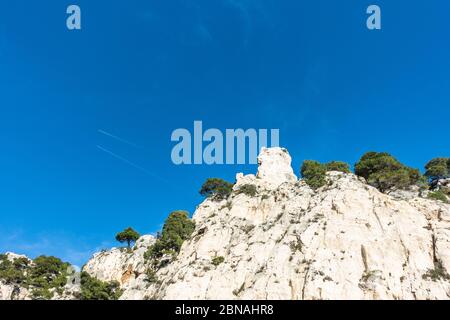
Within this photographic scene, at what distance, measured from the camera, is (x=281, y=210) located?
74812 mm

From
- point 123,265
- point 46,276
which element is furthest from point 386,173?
point 46,276

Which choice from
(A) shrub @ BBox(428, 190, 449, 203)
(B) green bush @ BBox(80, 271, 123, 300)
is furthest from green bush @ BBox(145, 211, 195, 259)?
(A) shrub @ BBox(428, 190, 449, 203)

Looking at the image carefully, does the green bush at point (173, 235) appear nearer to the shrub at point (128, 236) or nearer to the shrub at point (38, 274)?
the shrub at point (128, 236)

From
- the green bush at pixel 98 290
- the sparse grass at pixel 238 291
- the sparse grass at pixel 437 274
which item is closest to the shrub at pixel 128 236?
the green bush at pixel 98 290

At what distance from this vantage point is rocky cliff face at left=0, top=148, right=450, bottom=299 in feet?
167

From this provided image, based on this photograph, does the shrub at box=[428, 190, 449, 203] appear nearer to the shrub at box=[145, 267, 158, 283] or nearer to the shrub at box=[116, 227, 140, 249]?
the shrub at box=[145, 267, 158, 283]

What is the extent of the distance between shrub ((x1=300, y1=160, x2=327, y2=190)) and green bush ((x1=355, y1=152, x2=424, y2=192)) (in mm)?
10301

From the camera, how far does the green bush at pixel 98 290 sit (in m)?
69.6

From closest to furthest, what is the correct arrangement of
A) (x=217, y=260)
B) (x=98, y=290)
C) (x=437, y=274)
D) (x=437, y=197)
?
(x=437, y=274)
(x=217, y=260)
(x=98, y=290)
(x=437, y=197)

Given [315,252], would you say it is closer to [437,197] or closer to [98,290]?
[437,197]

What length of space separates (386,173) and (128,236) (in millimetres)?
69307

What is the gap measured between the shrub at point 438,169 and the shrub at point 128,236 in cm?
8474

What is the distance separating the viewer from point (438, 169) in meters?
96.2
